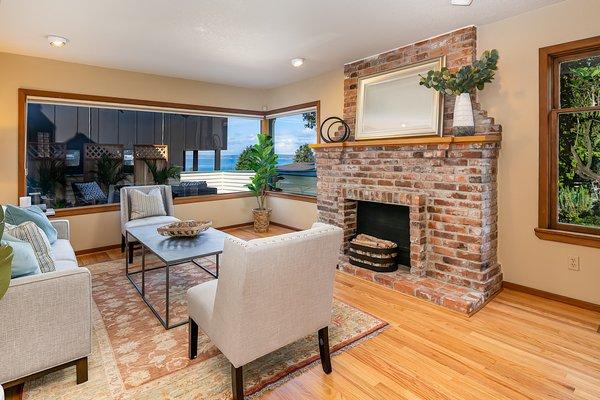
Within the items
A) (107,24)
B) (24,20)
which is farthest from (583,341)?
(24,20)

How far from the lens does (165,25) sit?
10.4ft

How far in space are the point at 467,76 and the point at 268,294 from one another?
102 inches

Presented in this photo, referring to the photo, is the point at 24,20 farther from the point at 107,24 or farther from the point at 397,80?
the point at 397,80

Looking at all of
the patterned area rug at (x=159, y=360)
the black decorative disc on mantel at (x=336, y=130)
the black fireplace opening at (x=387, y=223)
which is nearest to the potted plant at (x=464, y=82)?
the black fireplace opening at (x=387, y=223)

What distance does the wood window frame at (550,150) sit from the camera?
9.30 feet

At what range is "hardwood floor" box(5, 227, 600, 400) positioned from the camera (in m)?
1.86

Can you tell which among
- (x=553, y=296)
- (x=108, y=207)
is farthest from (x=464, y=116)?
(x=108, y=207)

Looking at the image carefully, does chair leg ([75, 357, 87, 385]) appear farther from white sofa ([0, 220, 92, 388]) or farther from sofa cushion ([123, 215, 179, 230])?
sofa cushion ([123, 215, 179, 230])

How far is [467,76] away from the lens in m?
2.97

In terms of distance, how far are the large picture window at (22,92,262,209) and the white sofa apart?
2942 mm

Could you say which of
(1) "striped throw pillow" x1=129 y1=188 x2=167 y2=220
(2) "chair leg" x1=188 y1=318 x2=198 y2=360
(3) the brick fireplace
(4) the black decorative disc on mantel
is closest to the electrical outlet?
(3) the brick fireplace

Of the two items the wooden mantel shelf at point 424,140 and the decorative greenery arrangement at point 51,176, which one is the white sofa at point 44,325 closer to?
the wooden mantel shelf at point 424,140

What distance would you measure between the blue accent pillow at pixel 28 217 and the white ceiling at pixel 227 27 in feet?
5.52

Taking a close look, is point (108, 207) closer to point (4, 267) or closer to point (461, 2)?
point (4, 267)
